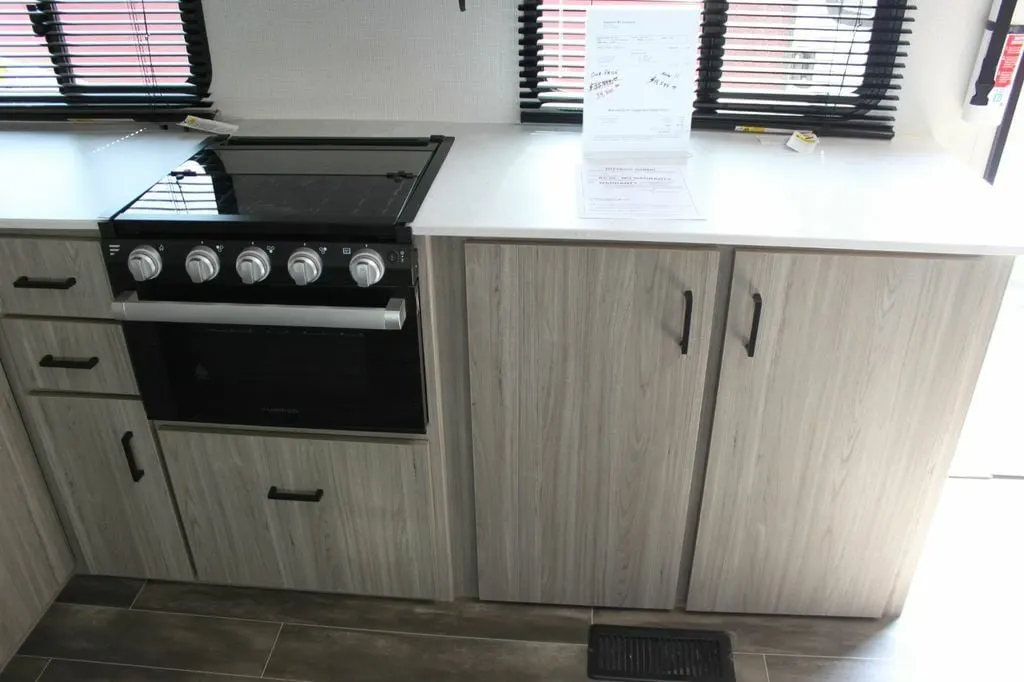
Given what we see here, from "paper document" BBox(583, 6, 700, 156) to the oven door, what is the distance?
65 centimetres

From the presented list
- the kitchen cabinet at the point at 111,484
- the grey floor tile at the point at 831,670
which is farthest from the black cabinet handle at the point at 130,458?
the grey floor tile at the point at 831,670

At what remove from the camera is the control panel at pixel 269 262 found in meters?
1.47

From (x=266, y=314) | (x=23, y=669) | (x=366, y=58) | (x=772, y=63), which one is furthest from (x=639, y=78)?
(x=23, y=669)

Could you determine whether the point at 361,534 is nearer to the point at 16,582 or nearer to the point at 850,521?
the point at 16,582

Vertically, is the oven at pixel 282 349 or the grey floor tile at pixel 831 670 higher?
the oven at pixel 282 349

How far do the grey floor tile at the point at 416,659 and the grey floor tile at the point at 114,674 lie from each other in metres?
0.12

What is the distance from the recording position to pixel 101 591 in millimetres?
2008

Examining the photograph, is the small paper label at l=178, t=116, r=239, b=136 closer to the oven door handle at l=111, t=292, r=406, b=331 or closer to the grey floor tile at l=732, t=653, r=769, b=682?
the oven door handle at l=111, t=292, r=406, b=331

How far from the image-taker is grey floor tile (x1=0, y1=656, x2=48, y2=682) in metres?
1.80

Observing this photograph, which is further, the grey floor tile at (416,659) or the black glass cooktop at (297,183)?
the grey floor tile at (416,659)

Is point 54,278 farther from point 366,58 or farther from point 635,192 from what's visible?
point 635,192

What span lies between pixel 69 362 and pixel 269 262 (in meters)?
0.56

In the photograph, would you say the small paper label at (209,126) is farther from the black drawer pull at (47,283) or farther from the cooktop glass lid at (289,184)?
the black drawer pull at (47,283)

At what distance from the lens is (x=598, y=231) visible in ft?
4.65
